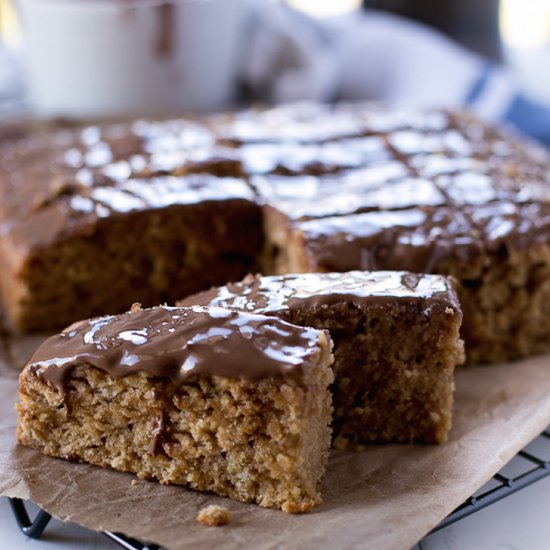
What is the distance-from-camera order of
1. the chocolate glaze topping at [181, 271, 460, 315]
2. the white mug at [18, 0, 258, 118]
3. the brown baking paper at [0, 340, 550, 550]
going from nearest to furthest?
the brown baking paper at [0, 340, 550, 550] → the chocolate glaze topping at [181, 271, 460, 315] → the white mug at [18, 0, 258, 118]

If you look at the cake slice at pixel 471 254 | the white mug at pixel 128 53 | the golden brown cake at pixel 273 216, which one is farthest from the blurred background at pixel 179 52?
the cake slice at pixel 471 254

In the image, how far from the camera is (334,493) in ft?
9.46

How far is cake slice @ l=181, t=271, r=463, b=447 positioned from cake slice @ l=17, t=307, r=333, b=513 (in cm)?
21

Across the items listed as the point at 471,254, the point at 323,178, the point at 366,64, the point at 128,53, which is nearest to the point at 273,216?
the point at 323,178

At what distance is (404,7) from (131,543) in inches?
191

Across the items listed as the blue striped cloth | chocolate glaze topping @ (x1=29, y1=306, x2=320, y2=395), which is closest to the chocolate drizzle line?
chocolate glaze topping @ (x1=29, y1=306, x2=320, y2=395)

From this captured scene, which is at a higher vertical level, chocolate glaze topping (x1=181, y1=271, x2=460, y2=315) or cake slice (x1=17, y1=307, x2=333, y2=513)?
chocolate glaze topping (x1=181, y1=271, x2=460, y2=315)

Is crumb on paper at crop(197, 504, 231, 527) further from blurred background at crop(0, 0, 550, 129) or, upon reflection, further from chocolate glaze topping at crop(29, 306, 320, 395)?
blurred background at crop(0, 0, 550, 129)

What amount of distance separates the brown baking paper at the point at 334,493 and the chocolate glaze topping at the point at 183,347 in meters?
0.33

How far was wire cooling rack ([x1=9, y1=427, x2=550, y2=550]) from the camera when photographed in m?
2.73

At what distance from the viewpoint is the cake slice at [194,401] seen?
2689 millimetres

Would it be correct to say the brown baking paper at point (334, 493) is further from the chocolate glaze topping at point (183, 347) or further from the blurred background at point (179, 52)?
the blurred background at point (179, 52)

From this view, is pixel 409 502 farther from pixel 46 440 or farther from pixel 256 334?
pixel 46 440

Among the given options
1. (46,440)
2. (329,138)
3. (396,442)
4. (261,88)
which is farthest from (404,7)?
(46,440)
